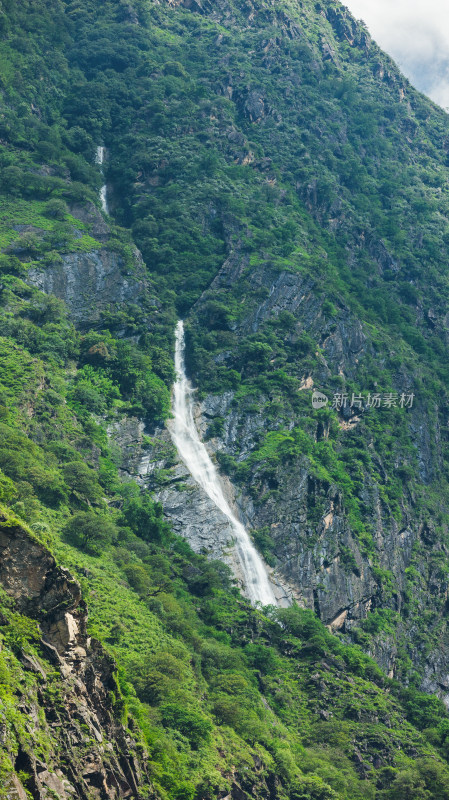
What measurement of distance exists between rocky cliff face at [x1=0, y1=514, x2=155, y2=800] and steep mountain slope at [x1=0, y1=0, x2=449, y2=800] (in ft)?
0.33

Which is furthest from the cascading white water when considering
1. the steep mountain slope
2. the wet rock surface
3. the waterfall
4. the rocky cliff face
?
the rocky cliff face

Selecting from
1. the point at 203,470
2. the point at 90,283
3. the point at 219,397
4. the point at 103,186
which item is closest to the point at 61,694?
the point at 203,470

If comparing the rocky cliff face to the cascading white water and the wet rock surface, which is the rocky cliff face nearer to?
the cascading white water

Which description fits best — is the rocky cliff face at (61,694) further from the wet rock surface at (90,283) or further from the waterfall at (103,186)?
the waterfall at (103,186)

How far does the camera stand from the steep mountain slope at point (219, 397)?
4122cm

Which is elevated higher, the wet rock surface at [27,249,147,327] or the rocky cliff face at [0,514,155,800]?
the rocky cliff face at [0,514,155,800]

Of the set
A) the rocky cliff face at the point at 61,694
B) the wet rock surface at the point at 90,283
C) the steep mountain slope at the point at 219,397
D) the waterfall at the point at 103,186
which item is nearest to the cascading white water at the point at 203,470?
the steep mountain slope at the point at 219,397

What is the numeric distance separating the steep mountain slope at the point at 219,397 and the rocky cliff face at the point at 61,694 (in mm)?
99

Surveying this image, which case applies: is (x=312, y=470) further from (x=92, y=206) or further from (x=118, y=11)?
(x=118, y=11)

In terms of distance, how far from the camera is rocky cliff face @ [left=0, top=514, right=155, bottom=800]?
85.0 ft

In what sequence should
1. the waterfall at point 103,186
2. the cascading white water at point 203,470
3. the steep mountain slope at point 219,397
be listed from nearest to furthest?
the steep mountain slope at point 219,397
the cascading white water at point 203,470
the waterfall at point 103,186

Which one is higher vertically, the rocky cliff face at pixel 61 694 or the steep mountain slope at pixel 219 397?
the rocky cliff face at pixel 61 694

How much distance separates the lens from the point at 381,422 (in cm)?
9088

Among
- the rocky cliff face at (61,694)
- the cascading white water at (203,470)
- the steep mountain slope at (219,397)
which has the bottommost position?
the cascading white water at (203,470)
